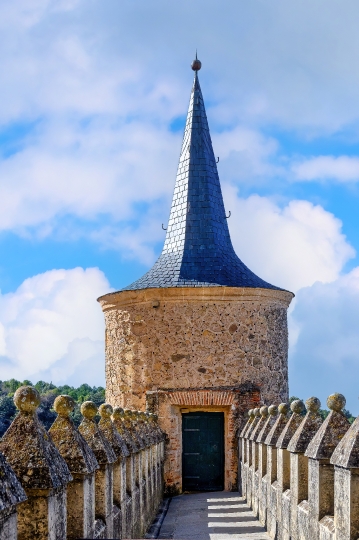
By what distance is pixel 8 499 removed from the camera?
404 centimetres

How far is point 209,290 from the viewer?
1889 cm

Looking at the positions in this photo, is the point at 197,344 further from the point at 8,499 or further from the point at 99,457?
the point at 8,499

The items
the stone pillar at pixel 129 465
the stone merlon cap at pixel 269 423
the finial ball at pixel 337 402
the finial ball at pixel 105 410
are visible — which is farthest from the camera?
the stone merlon cap at pixel 269 423

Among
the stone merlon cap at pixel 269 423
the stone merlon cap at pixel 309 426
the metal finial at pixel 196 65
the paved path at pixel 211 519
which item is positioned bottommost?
the paved path at pixel 211 519

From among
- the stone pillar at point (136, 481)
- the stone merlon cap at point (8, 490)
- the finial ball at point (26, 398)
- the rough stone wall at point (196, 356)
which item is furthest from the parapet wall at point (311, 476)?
the rough stone wall at point (196, 356)

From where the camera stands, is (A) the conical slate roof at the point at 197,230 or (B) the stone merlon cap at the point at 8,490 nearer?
(B) the stone merlon cap at the point at 8,490

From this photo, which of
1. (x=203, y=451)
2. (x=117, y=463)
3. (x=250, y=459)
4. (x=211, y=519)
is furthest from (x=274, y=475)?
(x=203, y=451)

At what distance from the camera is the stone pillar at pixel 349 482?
5914 millimetres

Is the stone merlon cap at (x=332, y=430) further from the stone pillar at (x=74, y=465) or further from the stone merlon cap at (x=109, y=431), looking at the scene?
the stone merlon cap at (x=109, y=431)

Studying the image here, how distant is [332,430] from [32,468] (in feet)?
10.7

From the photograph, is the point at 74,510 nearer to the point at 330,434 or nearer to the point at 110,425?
the point at 330,434

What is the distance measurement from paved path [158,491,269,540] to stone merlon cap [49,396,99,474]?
4163mm

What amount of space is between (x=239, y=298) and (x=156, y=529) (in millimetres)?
7234

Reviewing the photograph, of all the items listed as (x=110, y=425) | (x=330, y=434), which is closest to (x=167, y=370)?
(x=110, y=425)
